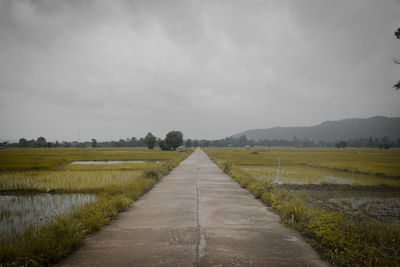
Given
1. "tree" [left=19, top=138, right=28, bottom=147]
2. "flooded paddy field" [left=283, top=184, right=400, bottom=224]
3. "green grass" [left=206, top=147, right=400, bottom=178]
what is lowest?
"green grass" [left=206, top=147, right=400, bottom=178]

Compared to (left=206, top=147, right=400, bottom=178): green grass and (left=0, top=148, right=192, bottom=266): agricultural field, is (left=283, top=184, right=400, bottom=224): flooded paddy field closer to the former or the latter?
(left=0, top=148, right=192, bottom=266): agricultural field

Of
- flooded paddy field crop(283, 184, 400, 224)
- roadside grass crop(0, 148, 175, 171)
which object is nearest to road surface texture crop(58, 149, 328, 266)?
flooded paddy field crop(283, 184, 400, 224)

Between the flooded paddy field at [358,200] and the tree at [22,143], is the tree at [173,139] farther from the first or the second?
the tree at [22,143]

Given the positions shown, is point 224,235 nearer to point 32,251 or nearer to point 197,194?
point 32,251

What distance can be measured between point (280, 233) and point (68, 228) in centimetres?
471

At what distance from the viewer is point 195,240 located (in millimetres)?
4262

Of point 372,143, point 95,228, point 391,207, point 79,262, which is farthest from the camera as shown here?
point 372,143

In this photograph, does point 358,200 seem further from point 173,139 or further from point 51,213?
point 173,139

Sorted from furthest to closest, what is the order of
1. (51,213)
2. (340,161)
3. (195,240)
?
(340,161) → (51,213) → (195,240)

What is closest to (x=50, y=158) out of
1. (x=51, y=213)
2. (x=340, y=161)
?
(x=51, y=213)

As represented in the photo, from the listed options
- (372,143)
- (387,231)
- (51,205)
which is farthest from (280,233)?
(372,143)

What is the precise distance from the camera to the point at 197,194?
880cm

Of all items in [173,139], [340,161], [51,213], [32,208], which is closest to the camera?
[51,213]

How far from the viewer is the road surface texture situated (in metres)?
3.57
